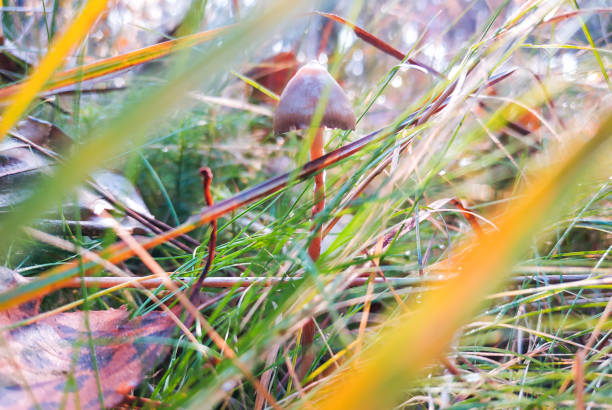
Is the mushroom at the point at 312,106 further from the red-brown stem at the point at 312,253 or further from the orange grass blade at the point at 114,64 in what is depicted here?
the orange grass blade at the point at 114,64

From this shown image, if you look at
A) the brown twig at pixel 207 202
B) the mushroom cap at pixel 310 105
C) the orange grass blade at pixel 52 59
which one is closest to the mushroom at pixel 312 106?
the mushroom cap at pixel 310 105

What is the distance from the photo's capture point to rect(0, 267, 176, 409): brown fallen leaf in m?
0.51

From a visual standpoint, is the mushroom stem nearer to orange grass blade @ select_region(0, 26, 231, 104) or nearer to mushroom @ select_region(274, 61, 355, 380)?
mushroom @ select_region(274, 61, 355, 380)

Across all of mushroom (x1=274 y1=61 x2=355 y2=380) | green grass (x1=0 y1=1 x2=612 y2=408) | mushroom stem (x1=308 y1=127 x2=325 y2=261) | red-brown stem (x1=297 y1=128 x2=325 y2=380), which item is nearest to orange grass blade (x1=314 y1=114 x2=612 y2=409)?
green grass (x1=0 y1=1 x2=612 y2=408)

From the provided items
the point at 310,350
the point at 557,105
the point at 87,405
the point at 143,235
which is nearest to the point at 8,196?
the point at 143,235

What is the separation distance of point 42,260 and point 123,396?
47 cm

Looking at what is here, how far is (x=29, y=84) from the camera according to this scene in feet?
1.63

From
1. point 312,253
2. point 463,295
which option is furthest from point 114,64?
point 463,295

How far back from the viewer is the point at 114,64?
2.44ft

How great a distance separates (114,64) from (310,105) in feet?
1.18

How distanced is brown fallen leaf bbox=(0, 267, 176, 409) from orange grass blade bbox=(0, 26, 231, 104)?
293mm

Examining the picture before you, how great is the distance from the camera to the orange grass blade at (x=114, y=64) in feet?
2.25

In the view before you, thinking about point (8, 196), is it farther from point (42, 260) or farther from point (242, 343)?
point (242, 343)

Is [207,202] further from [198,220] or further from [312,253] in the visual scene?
[312,253]
